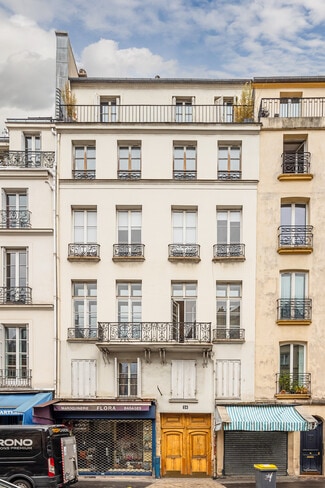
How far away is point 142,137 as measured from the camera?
19.6m

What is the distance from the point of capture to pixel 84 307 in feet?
63.3

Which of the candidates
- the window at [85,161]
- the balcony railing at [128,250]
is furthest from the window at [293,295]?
the window at [85,161]

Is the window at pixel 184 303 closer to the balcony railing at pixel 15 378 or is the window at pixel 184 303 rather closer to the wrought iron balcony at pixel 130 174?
the wrought iron balcony at pixel 130 174

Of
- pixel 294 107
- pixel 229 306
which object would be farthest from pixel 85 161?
pixel 294 107

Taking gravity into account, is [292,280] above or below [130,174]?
below

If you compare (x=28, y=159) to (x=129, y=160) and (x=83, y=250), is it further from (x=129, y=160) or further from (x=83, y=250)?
(x=83, y=250)

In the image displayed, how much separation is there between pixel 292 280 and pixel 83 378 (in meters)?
10.1

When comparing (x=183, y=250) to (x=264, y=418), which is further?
(x=183, y=250)

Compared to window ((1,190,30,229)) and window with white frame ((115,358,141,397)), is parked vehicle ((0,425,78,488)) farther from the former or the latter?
window ((1,190,30,229))

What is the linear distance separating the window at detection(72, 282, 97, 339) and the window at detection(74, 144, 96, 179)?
16.3 ft

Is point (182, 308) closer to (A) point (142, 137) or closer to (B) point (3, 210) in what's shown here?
(A) point (142, 137)

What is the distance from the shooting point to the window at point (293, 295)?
1886cm

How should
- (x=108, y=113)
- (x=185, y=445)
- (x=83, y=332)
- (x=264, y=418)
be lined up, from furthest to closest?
(x=108, y=113)
(x=83, y=332)
(x=185, y=445)
(x=264, y=418)

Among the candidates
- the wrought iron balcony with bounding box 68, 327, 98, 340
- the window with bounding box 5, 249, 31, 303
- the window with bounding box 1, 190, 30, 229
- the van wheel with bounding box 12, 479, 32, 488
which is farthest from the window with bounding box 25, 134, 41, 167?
the van wheel with bounding box 12, 479, 32, 488
